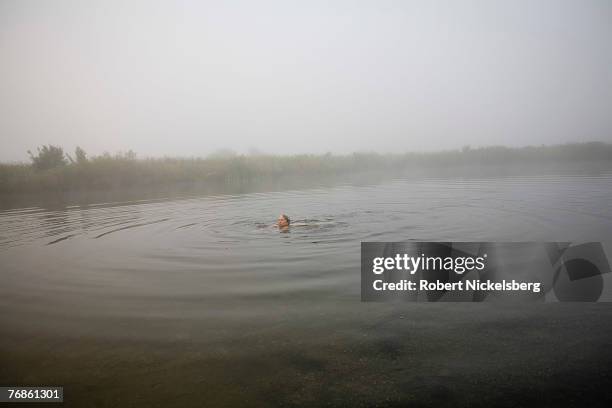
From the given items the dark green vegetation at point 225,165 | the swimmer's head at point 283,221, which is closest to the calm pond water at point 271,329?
the swimmer's head at point 283,221

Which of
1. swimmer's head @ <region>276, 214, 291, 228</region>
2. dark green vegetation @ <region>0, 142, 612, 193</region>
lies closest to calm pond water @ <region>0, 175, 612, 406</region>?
swimmer's head @ <region>276, 214, 291, 228</region>

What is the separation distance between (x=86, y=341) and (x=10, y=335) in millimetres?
1154

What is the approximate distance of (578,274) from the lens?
604 cm

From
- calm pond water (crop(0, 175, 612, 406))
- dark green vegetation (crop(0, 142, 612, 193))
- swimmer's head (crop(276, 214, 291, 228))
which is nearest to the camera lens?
calm pond water (crop(0, 175, 612, 406))

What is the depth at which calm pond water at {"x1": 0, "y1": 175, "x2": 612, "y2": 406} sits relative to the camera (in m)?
3.50

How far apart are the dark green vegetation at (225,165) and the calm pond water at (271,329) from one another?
74.9 feet

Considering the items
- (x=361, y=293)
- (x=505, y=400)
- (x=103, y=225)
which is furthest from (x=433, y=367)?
(x=103, y=225)

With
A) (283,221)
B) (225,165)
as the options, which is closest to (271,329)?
(283,221)

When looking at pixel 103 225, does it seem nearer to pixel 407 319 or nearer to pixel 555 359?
pixel 407 319

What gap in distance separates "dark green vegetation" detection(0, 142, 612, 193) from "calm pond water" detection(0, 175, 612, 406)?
22.8 metres

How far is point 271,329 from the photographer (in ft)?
15.5

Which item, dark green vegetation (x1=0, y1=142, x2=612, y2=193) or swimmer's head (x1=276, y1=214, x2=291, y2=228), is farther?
dark green vegetation (x1=0, y1=142, x2=612, y2=193)

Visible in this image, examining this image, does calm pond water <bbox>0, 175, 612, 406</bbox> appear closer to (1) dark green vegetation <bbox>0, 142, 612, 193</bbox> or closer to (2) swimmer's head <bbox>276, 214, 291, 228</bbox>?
(2) swimmer's head <bbox>276, 214, 291, 228</bbox>

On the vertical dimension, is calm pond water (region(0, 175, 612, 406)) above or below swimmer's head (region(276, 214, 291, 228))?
below
